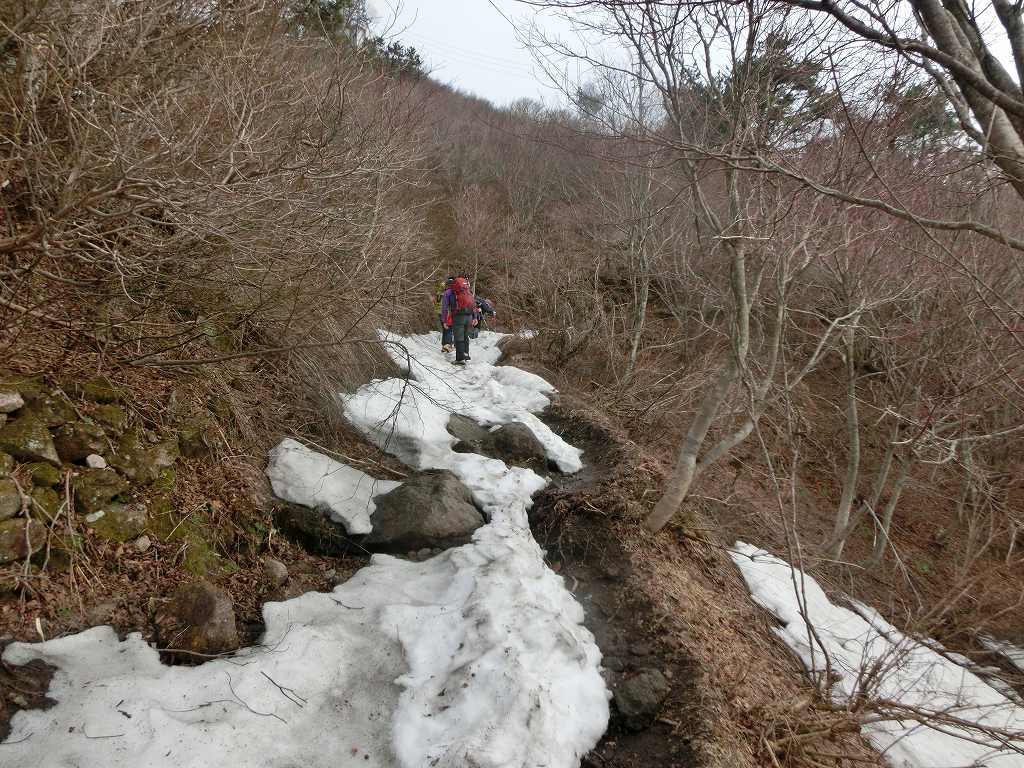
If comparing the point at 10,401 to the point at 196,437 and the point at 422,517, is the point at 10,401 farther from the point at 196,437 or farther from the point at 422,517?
the point at 422,517

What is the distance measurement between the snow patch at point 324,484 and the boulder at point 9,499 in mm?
1457

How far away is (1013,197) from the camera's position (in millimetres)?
6488

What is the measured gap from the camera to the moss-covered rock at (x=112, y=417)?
2.82 metres

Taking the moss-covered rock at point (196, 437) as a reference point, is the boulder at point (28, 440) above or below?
above

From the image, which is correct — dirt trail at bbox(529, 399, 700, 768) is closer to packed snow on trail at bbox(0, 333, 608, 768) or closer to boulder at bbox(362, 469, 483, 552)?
packed snow on trail at bbox(0, 333, 608, 768)

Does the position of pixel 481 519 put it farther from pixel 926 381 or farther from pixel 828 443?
pixel 828 443

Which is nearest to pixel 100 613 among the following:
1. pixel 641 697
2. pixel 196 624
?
pixel 196 624

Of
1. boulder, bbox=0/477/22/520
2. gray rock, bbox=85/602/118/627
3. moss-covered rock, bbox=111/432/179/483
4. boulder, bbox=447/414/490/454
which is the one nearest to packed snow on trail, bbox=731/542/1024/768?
boulder, bbox=447/414/490/454

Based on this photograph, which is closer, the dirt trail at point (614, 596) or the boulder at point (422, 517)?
the dirt trail at point (614, 596)

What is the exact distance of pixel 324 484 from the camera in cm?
379

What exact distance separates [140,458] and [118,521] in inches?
15.6

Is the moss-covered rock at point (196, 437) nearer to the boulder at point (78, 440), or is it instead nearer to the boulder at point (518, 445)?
the boulder at point (78, 440)

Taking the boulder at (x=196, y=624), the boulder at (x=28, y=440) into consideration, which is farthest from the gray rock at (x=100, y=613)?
the boulder at (x=28, y=440)

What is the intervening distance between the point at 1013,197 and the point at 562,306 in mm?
6991
